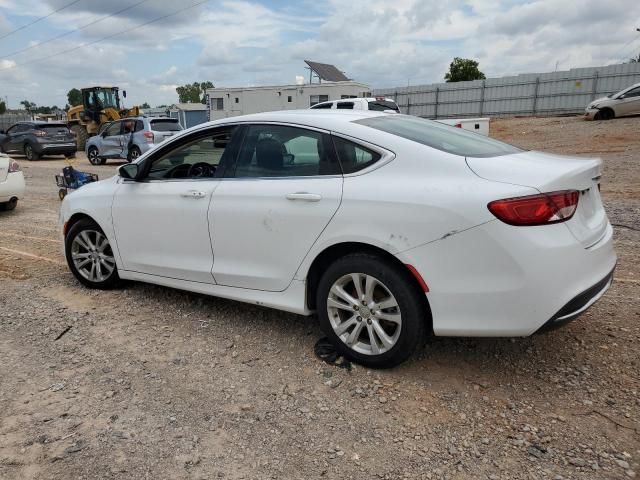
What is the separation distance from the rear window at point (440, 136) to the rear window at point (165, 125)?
572 inches

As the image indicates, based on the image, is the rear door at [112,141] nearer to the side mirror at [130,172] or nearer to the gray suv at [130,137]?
the gray suv at [130,137]

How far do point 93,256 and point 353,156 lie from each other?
2841mm

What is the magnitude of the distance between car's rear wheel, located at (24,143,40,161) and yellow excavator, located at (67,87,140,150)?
3.25 meters

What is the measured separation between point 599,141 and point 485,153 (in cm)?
1511

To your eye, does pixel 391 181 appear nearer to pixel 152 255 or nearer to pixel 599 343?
pixel 599 343

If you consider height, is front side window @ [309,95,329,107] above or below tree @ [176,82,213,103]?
below

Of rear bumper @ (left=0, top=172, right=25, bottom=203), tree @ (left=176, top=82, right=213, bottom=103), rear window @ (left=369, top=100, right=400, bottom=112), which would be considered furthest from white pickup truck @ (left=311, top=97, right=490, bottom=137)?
tree @ (left=176, top=82, right=213, bottom=103)

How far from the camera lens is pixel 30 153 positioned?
69.5 feet

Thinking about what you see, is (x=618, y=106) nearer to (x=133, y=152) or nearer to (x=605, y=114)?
(x=605, y=114)

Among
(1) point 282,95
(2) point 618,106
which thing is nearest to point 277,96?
(1) point 282,95

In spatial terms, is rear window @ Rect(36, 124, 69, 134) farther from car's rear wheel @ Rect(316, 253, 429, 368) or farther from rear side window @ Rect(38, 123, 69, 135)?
car's rear wheel @ Rect(316, 253, 429, 368)

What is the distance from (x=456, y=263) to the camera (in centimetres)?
274

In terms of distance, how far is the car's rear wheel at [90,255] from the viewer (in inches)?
182

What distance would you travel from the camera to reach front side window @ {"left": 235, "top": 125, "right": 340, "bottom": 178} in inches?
130
